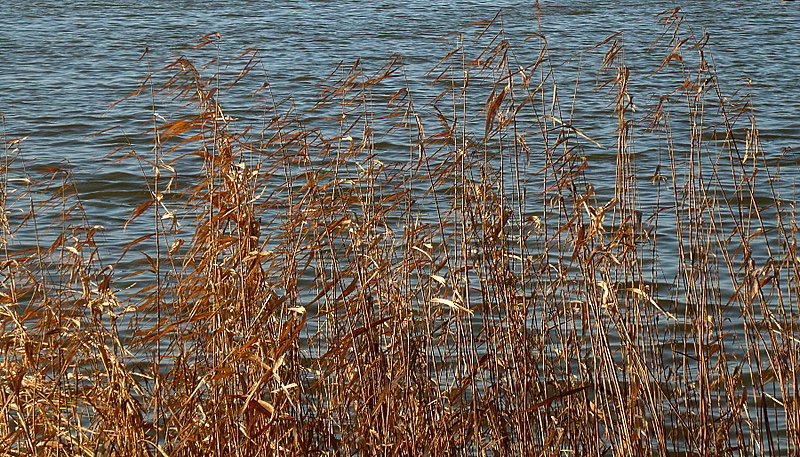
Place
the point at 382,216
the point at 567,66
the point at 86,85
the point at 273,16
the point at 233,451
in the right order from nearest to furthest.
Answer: the point at 233,451, the point at 382,216, the point at 86,85, the point at 567,66, the point at 273,16

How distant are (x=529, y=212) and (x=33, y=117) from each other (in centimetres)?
551

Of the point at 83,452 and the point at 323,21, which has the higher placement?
the point at 83,452

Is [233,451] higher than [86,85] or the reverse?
higher

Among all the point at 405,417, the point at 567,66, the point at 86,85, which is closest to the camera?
the point at 405,417

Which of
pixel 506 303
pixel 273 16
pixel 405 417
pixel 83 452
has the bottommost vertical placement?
pixel 273 16

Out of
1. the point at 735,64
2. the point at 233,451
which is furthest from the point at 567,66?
the point at 233,451

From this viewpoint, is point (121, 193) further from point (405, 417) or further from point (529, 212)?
point (405, 417)

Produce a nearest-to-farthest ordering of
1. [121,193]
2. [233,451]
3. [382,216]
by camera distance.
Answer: [233,451] → [382,216] → [121,193]

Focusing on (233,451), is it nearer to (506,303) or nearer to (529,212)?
(506,303)

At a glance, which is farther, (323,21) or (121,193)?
(323,21)

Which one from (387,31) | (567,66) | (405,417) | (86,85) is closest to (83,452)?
(405,417)

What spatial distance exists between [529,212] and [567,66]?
6226mm

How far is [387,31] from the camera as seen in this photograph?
1647cm

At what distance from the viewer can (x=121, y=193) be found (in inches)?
355
